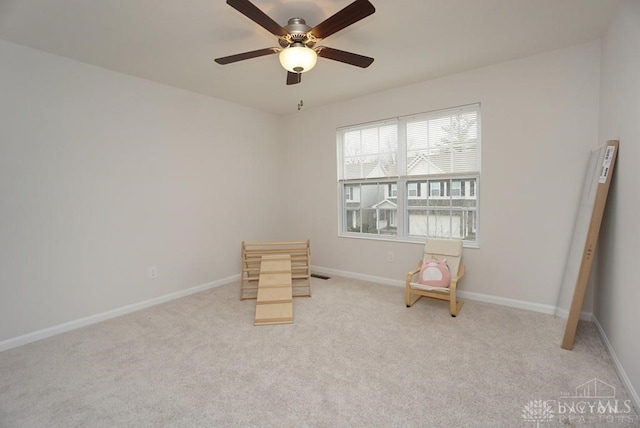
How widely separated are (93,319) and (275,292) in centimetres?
183

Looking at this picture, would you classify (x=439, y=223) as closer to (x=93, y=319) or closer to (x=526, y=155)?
(x=526, y=155)

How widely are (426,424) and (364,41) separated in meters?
2.86

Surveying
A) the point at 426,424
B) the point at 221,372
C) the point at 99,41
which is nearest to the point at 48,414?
the point at 221,372

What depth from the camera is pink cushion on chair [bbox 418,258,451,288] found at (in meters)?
3.17

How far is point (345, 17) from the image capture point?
184 centimetres

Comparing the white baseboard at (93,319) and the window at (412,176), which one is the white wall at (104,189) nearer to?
the white baseboard at (93,319)

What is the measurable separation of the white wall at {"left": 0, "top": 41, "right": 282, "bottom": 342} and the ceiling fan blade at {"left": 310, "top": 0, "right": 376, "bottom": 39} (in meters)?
2.39

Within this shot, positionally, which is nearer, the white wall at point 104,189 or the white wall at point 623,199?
the white wall at point 623,199

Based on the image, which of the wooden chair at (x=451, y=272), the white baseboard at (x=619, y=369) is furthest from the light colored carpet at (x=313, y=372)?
the wooden chair at (x=451, y=272)

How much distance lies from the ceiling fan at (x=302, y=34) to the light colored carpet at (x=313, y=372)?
2.25 meters

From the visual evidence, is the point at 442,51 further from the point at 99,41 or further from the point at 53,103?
the point at 53,103

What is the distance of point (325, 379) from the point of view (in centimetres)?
204

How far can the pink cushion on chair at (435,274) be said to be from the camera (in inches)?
125

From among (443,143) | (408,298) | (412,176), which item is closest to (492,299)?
(408,298)
